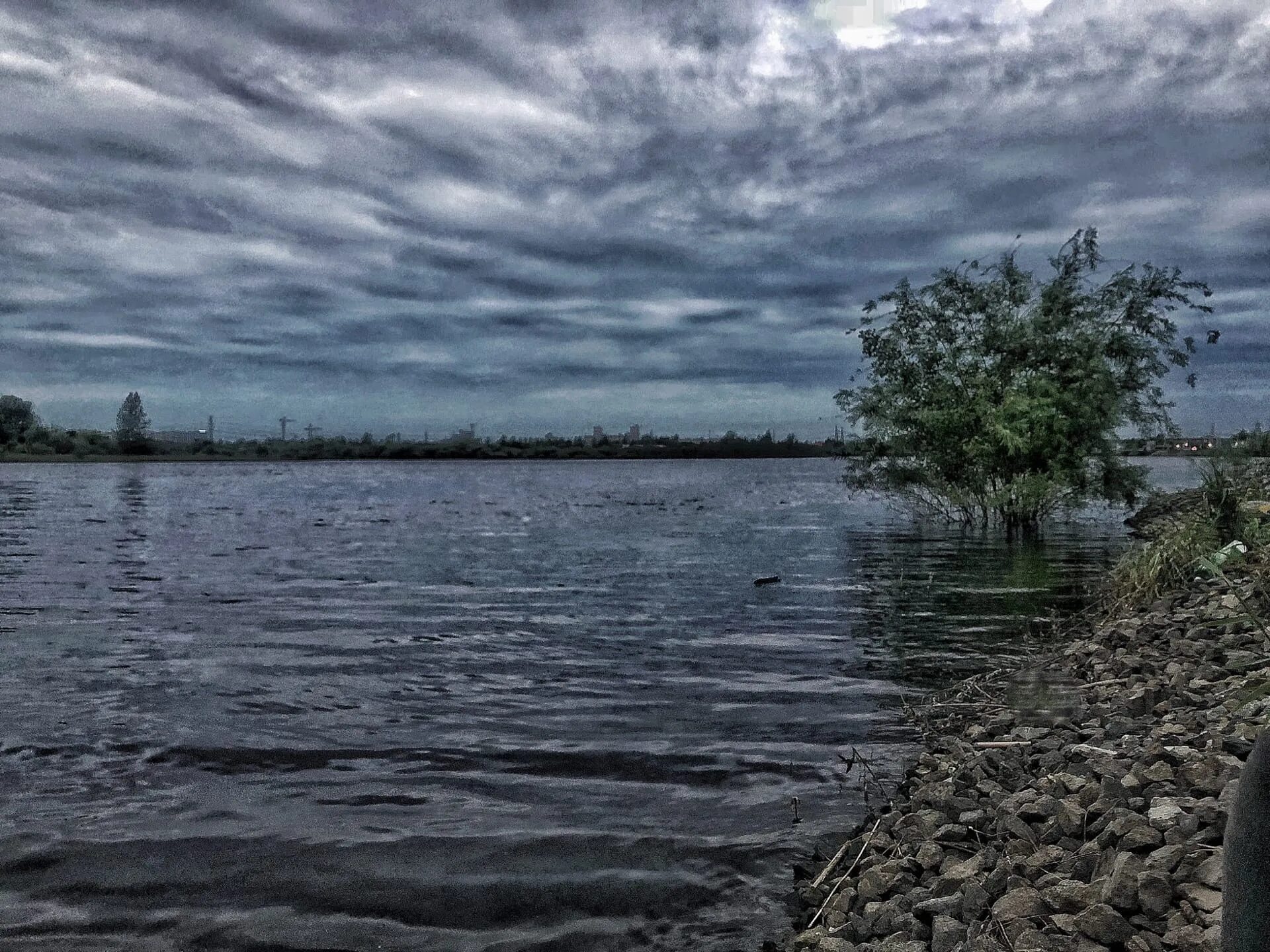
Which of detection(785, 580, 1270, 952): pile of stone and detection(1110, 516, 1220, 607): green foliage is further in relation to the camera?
detection(1110, 516, 1220, 607): green foliage

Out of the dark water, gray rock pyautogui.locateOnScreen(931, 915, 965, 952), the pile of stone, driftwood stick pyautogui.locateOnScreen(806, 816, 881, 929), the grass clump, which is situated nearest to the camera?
the pile of stone

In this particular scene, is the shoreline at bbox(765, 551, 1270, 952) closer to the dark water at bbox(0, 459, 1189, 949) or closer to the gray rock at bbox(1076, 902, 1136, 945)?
the gray rock at bbox(1076, 902, 1136, 945)

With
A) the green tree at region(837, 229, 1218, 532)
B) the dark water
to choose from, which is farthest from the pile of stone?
the green tree at region(837, 229, 1218, 532)

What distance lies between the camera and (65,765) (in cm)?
916

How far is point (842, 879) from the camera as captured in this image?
629 centimetres

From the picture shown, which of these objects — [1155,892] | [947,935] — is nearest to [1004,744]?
[947,935]

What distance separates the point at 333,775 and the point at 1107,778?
6760 mm

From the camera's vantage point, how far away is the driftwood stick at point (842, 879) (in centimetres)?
601

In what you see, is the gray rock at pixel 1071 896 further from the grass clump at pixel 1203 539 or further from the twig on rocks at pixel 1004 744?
the grass clump at pixel 1203 539

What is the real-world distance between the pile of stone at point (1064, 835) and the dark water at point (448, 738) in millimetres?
762

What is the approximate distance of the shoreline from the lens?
4680 mm

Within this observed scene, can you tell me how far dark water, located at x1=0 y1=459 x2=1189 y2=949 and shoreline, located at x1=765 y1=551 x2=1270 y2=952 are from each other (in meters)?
0.69

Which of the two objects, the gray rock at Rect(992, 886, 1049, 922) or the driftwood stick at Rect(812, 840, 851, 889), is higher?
the gray rock at Rect(992, 886, 1049, 922)

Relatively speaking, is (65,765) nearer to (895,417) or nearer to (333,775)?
(333,775)
